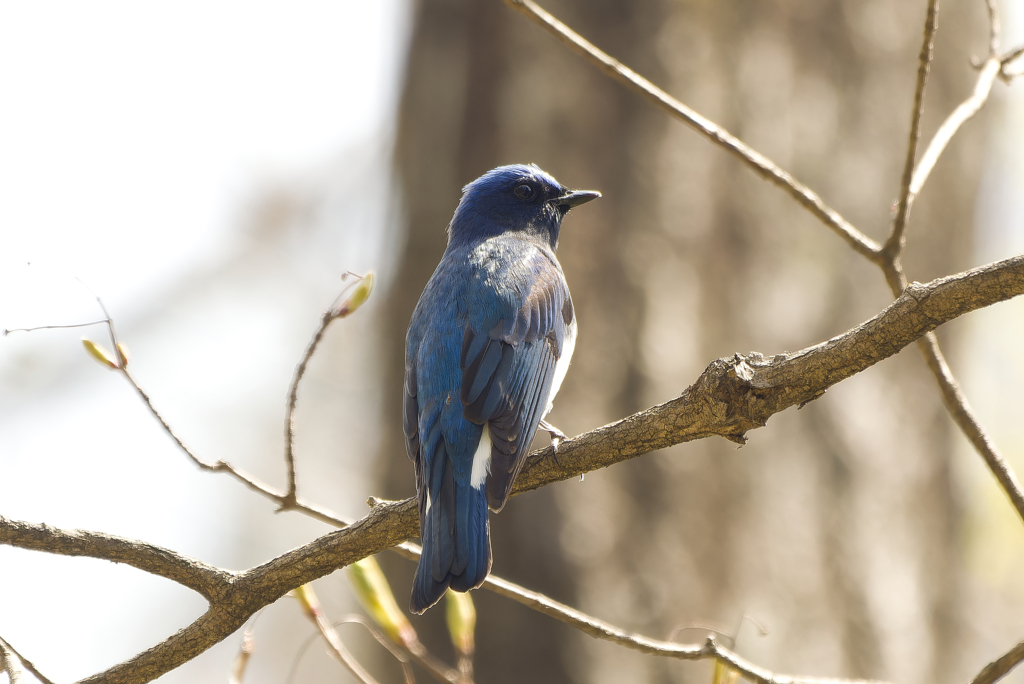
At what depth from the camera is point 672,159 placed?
5762 mm

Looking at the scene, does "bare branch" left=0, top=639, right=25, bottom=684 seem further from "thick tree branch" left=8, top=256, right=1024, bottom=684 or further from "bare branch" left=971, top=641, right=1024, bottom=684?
"bare branch" left=971, top=641, right=1024, bottom=684

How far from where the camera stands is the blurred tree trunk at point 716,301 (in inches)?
204

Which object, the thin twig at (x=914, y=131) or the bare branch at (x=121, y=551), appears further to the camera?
the thin twig at (x=914, y=131)

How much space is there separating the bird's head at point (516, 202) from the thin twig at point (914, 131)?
6.91 ft

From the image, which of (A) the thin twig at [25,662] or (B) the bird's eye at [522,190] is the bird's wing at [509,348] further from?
(A) the thin twig at [25,662]

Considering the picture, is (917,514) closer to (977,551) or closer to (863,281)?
(863,281)

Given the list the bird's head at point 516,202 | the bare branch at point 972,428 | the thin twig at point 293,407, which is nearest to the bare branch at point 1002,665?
the bare branch at point 972,428

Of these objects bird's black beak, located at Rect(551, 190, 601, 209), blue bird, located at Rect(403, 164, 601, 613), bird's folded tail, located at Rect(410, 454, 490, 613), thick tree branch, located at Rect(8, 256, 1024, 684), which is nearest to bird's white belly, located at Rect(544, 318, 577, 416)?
blue bird, located at Rect(403, 164, 601, 613)

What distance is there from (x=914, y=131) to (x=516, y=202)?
2465 millimetres

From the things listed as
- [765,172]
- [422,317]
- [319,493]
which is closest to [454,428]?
[422,317]

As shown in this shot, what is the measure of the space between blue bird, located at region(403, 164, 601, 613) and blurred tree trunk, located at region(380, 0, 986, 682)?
1.16 metres

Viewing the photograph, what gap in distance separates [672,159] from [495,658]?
3297 millimetres

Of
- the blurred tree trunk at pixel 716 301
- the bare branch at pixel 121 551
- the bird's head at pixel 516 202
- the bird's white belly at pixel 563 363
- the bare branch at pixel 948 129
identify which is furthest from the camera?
the blurred tree trunk at pixel 716 301

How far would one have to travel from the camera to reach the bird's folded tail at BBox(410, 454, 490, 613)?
300 centimetres
